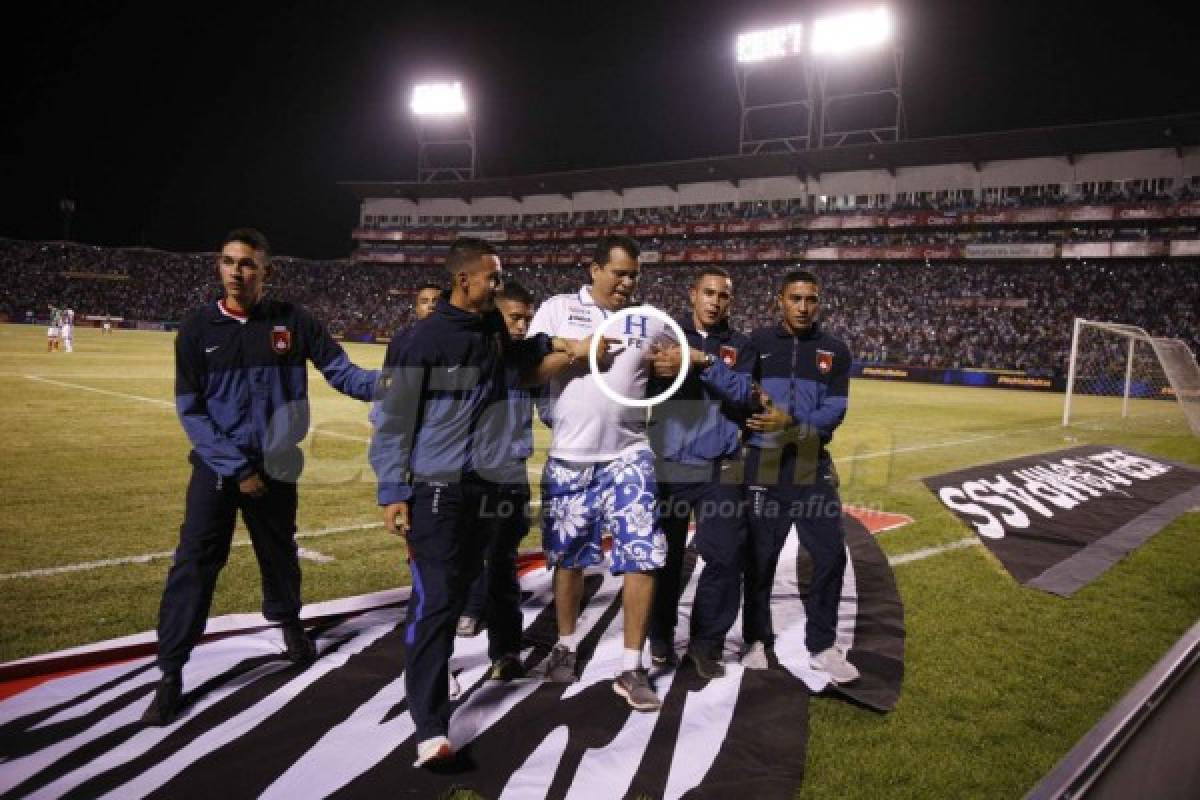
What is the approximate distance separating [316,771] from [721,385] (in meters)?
2.55

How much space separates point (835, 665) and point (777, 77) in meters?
49.3

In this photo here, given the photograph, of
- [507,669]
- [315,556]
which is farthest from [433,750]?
[315,556]

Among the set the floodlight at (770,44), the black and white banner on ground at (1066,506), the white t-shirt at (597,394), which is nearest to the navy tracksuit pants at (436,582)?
the white t-shirt at (597,394)

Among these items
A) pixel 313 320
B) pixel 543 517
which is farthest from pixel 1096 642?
pixel 313 320

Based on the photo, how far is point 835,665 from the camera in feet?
13.1

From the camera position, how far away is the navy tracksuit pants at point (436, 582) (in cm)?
302

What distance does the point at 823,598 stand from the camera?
4070mm

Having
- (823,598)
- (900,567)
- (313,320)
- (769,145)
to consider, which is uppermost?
(769,145)

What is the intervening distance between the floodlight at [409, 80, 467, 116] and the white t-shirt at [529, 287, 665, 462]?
58.3m

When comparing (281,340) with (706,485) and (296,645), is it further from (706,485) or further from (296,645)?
(706,485)

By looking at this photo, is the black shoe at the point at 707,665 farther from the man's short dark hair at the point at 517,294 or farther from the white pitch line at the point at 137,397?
the white pitch line at the point at 137,397

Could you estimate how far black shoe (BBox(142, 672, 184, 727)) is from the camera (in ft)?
10.6

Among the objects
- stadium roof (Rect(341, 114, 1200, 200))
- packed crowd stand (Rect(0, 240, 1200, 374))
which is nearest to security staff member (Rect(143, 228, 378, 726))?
packed crowd stand (Rect(0, 240, 1200, 374))

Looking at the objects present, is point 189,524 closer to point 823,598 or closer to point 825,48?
point 823,598
